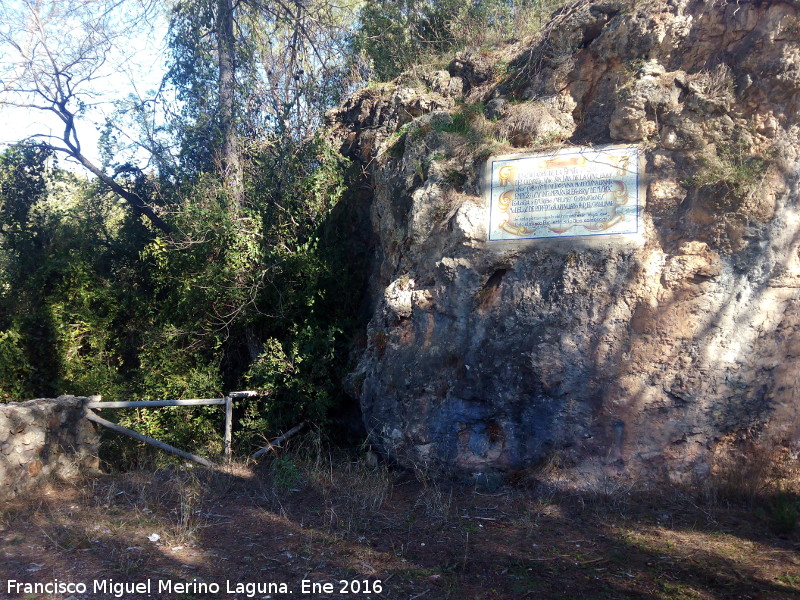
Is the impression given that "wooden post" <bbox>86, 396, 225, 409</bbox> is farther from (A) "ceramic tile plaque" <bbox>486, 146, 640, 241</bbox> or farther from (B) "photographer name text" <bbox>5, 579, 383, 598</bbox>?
(A) "ceramic tile plaque" <bbox>486, 146, 640, 241</bbox>

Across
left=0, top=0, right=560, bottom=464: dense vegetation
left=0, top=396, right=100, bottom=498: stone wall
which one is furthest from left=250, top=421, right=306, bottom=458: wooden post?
left=0, top=396, right=100, bottom=498: stone wall

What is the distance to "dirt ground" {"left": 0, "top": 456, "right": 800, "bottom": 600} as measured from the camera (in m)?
4.26

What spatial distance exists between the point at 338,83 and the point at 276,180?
296 cm

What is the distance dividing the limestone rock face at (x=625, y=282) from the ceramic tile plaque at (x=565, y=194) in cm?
15

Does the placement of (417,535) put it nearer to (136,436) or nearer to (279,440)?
(279,440)

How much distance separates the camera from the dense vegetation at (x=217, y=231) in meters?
8.54

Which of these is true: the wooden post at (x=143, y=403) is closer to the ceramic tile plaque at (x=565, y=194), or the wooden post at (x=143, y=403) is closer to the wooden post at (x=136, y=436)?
the wooden post at (x=136, y=436)

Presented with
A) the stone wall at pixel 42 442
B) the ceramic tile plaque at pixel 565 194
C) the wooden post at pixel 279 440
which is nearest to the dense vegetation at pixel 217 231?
the wooden post at pixel 279 440

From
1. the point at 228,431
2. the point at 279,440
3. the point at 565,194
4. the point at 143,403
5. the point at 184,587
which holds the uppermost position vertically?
the point at 565,194

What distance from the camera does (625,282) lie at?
19.9ft

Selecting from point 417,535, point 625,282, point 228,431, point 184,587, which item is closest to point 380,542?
point 417,535

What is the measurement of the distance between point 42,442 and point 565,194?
19.2 feet

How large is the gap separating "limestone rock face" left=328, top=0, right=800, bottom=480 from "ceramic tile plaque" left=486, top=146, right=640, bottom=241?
0.15m

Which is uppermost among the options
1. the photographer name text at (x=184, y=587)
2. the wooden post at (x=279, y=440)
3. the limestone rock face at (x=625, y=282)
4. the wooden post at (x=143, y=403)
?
the limestone rock face at (x=625, y=282)
